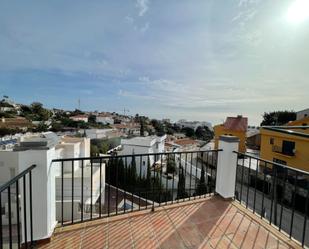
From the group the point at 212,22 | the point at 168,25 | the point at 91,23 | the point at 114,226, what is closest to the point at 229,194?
the point at 114,226

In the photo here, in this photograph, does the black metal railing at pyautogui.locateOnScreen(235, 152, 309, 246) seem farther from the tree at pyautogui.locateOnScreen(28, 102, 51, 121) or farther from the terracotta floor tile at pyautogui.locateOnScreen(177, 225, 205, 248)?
the tree at pyautogui.locateOnScreen(28, 102, 51, 121)

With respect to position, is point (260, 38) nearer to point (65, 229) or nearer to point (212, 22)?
point (212, 22)

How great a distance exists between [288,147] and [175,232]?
14.4 meters

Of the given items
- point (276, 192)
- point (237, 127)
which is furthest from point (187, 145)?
point (276, 192)

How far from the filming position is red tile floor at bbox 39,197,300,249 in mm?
2301

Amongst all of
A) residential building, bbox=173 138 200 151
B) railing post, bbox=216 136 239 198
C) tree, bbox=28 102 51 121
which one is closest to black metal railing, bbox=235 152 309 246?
railing post, bbox=216 136 239 198

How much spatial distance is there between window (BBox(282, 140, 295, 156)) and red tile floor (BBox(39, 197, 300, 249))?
513 inches

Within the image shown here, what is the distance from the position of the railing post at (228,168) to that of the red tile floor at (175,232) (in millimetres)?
463

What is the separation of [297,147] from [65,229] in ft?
48.7

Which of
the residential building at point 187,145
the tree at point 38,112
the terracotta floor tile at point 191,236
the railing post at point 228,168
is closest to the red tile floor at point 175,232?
the terracotta floor tile at point 191,236

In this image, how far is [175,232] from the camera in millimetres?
2539

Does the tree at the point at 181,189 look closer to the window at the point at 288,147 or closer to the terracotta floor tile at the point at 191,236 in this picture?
the terracotta floor tile at the point at 191,236

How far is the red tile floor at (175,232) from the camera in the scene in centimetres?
230

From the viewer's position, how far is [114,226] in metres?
2.65
